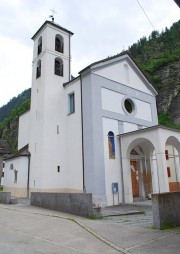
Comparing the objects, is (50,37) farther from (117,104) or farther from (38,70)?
(117,104)

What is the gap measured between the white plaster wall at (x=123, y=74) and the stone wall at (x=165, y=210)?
11083 mm

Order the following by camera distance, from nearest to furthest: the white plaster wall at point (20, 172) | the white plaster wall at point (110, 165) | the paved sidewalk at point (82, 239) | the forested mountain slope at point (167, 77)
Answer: the paved sidewalk at point (82, 239), the white plaster wall at point (110, 165), the white plaster wall at point (20, 172), the forested mountain slope at point (167, 77)

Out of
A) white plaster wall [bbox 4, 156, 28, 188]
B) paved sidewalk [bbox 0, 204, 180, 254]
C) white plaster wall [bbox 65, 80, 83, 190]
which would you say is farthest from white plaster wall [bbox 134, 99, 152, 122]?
paved sidewalk [bbox 0, 204, 180, 254]

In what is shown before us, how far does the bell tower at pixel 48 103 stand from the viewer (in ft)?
53.4

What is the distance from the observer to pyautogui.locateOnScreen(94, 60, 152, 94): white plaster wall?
662 inches

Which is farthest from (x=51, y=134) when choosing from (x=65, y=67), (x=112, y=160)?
(x=65, y=67)

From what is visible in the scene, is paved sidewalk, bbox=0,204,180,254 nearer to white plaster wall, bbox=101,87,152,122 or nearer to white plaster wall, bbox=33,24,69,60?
white plaster wall, bbox=101,87,152,122

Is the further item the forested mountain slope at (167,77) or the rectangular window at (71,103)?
the forested mountain slope at (167,77)

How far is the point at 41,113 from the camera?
17.5 metres

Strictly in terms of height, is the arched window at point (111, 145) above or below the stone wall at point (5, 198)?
above

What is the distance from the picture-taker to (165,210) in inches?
254

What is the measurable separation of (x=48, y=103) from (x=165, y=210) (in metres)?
12.8

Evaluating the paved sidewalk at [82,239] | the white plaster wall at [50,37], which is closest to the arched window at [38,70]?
the white plaster wall at [50,37]

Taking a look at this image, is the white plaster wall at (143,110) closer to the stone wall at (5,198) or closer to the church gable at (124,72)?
the church gable at (124,72)
